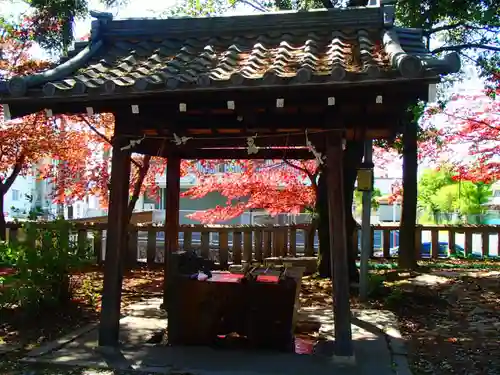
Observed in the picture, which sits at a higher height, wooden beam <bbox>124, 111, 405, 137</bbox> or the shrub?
wooden beam <bbox>124, 111, 405, 137</bbox>

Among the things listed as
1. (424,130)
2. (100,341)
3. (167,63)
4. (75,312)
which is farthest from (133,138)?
(424,130)

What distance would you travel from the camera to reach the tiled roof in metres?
4.27

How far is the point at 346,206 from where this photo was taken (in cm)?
973

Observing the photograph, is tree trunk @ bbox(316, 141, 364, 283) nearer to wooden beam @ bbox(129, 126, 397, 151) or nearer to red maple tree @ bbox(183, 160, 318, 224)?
red maple tree @ bbox(183, 160, 318, 224)

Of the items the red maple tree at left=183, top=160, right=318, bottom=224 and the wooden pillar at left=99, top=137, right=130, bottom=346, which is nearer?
the wooden pillar at left=99, top=137, right=130, bottom=346

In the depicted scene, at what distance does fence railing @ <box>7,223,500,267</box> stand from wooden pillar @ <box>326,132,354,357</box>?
6711 millimetres

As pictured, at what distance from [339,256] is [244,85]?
190cm

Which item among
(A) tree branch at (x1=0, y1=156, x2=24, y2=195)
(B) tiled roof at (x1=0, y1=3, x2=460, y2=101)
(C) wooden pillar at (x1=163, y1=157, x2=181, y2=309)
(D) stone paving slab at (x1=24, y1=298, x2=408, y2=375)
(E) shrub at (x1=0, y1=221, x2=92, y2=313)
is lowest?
(D) stone paving slab at (x1=24, y1=298, x2=408, y2=375)

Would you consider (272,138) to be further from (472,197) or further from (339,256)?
(472,197)

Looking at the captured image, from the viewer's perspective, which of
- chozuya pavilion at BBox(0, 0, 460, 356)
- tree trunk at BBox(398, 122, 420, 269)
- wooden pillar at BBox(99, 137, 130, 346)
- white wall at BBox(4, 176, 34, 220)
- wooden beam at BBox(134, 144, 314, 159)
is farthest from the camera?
white wall at BBox(4, 176, 34, 220)

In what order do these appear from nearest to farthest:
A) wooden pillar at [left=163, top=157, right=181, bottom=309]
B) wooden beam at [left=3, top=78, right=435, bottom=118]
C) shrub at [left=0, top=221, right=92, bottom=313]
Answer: wooden beam at [left=3, top=78, right=435, bottom=118], shrub at [left=0, top=221, right=92, bottom=313], wooden pillar at [left=163, top=157, right=181, bottom=309]

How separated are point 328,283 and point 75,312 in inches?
187

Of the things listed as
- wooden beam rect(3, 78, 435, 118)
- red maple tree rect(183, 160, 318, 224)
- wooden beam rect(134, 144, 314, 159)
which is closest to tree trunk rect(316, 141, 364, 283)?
red maple tree rect(183, 160, 318, 224)

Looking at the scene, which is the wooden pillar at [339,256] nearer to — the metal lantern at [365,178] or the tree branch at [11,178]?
the metal lantern at [365,178]
